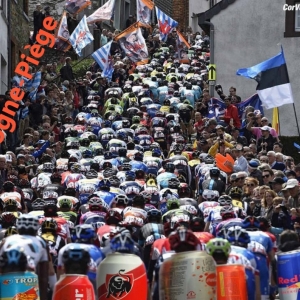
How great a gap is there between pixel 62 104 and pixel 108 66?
568 cm

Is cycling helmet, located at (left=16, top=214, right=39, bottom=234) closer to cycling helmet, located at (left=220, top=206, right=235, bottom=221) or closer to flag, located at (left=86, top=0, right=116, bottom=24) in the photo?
cycling helmet, located at (left=220, top=206, right=235, bottom=221)

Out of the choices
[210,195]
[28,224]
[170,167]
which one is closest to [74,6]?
[170,167]

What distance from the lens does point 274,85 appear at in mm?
34531

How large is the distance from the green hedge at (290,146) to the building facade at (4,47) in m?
8.76

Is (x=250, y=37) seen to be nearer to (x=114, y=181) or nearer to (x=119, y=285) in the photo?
(x=114, y=181)

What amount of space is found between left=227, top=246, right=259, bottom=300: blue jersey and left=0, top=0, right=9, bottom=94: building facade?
24675 millimetres

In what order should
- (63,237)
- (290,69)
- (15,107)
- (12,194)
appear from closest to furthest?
(63,237) → (12,194) → (15,107) → (290,69)

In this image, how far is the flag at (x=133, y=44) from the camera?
1859 inches

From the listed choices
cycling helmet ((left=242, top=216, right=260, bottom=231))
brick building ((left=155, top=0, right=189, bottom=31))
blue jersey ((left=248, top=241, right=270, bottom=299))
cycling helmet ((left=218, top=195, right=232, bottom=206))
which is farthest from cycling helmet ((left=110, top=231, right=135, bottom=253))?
brick building ((left=155, top=0, right=189, bottom=31))

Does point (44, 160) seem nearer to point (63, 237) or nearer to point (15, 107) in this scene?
point (15, 107)

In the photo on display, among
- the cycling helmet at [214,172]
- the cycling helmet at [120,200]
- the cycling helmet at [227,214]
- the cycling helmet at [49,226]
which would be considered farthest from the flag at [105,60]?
the cycling helmet at [49,226]

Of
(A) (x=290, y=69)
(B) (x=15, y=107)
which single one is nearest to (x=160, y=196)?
(B) (x=15, y=107)

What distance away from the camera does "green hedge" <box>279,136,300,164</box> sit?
38394 millimetres

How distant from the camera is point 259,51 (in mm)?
42469
